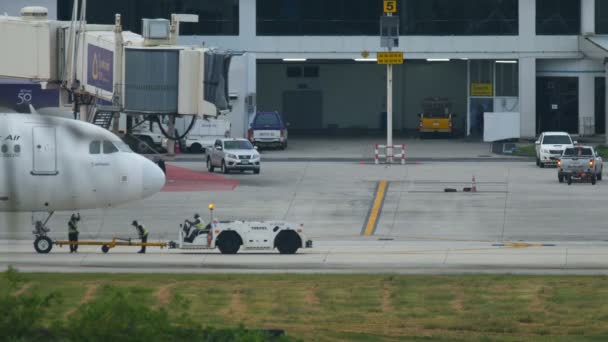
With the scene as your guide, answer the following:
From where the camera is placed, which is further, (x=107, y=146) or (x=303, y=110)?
(x=303, y=110)

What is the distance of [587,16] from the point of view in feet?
319

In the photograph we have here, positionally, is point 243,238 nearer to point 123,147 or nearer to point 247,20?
point 123,147

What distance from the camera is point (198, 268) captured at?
35.5m

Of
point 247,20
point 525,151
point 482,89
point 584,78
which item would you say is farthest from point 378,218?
point 584,78

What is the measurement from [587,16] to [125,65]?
3056 inches

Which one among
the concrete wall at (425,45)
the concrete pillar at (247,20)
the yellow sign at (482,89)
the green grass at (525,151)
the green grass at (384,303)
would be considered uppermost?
the concrete pillar at (247,20)

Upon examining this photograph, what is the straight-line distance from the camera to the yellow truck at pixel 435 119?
330 feet

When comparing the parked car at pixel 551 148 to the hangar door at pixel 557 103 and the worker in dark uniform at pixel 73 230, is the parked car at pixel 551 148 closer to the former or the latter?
the hangar door at pixel 557 103

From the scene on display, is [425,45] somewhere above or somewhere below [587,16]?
below

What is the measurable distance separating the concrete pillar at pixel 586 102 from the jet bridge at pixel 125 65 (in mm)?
57568

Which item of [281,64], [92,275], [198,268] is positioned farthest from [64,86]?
[281,64]

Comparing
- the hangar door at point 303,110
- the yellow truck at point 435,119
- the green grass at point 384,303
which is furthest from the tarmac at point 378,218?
the hangar door at point 303,110

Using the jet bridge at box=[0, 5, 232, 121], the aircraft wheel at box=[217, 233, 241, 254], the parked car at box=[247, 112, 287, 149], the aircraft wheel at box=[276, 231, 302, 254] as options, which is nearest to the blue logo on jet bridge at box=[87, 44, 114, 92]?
the jet bridge at box=[0, 5, 232, 121]

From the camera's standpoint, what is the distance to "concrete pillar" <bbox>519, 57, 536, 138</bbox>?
98.2m
